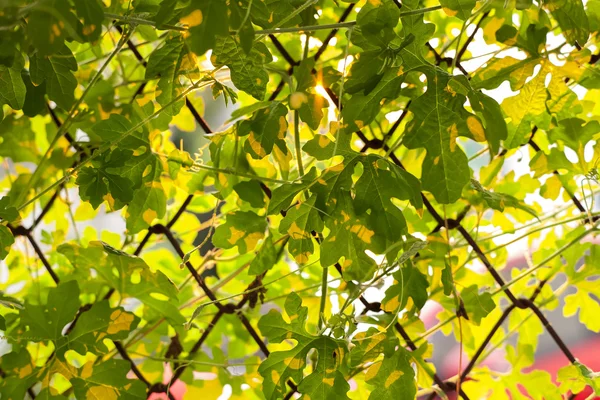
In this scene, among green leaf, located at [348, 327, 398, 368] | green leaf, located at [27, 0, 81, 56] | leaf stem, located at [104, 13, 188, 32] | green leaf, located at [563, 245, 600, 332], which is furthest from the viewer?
green leaf, located at [563, 245, 600, 332]

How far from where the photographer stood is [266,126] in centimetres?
65

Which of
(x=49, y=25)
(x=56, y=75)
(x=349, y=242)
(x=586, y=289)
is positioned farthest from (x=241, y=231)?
(x=586, y=289)

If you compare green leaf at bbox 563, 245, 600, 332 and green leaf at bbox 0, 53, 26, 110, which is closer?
green leaf at bbox 0, 53, 26, 110

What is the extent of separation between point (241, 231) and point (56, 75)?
25cm

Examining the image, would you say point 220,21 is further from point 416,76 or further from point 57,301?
point 57,301

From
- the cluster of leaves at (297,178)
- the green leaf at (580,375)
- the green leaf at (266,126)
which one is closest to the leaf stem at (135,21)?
the cluster of leaves at (297,178)

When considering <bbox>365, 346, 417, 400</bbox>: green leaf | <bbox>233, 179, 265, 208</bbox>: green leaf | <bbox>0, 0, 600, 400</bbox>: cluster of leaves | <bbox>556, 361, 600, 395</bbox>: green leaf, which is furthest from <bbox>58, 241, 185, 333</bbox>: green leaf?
<bbox>556, 361, 600, 395</bbox>: green leaf

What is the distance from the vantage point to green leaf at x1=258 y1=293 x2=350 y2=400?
66cm

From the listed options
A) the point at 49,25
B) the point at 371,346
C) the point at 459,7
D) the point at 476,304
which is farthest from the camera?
the point at 476,304

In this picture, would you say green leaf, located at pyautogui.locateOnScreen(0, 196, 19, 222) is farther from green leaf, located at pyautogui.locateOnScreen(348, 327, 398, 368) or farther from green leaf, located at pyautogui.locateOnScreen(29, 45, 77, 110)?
green leaf, located at pyautogui.locateOnScreen(348, 327, 398, 368)

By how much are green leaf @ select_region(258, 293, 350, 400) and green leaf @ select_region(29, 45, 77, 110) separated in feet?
0.96

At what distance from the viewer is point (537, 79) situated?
71 cm

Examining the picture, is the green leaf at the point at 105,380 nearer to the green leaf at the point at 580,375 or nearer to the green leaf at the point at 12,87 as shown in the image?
the green leaf at the point at 12,87

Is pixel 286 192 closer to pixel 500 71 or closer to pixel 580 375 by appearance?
pixel 500 71
